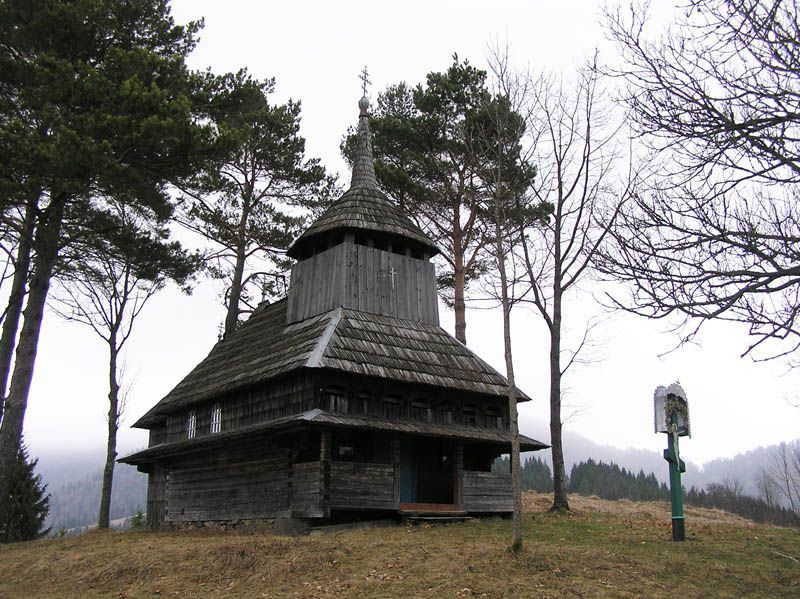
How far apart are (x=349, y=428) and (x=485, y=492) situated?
463cm

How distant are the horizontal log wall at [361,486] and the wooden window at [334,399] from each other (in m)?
1.36

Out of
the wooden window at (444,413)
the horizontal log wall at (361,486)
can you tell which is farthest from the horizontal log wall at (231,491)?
the wooden window at (444,413)

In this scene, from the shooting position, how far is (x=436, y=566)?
11281 mm

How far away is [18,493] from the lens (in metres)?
30.6

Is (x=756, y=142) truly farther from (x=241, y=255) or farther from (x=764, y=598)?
(x=241, y=255)

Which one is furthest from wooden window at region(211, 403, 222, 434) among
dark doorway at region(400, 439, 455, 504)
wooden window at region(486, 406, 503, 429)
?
wooden window at region(486, 406, 503, 429)

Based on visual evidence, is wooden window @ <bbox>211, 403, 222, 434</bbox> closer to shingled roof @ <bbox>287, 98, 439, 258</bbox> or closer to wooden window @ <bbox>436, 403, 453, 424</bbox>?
shingled roof @ <bbox>287, 98, 439, 258</bbox>

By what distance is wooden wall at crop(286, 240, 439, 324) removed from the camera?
20.1 m

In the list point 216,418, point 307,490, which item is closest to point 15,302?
point 216,418

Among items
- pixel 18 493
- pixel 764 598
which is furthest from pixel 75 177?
→ pixel 18 493

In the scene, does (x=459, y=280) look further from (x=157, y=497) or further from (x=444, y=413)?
(x=157, y=497)

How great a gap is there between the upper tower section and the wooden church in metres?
0.04

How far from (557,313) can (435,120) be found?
381 inches

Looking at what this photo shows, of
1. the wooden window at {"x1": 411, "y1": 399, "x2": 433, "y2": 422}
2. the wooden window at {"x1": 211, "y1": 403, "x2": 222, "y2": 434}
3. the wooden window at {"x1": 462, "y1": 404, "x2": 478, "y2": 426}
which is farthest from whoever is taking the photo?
the wooden window at {"x1": 211, "y1": 403, "x2": 222, "y2": 434}
